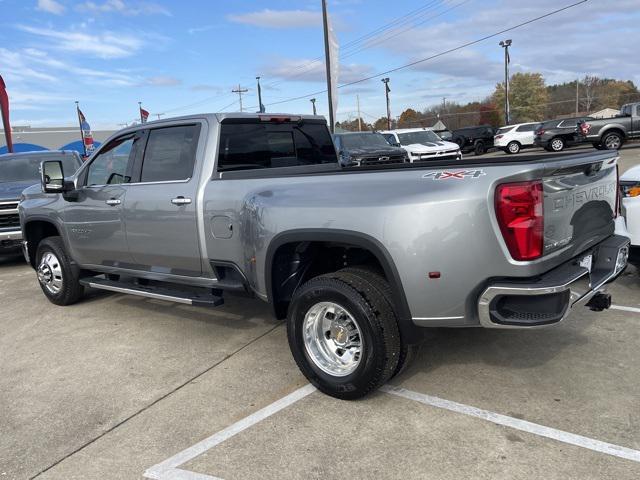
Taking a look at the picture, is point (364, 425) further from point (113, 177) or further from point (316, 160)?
point (113, 177)

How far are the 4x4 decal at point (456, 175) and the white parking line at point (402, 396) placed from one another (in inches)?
57.1

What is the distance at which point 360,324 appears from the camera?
129 inches

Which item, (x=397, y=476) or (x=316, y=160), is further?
(x=316, y=160)

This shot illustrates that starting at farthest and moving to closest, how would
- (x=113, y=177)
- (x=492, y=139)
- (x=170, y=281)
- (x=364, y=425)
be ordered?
(x=492, y=139)
(x=113, y=177)
(x=170, y=281)
(x=364, y=425)

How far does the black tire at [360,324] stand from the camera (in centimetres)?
322

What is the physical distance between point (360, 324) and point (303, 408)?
27.7 inches

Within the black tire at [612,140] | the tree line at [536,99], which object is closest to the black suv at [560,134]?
the black tire at [612,140]

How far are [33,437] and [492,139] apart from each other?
31693mm

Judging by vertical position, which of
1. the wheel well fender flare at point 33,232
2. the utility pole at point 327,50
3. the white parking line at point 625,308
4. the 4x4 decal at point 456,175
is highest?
the utility pole at point 327,50

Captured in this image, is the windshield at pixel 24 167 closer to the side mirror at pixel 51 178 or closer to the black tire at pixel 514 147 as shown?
the side mirror at pixel 51 178

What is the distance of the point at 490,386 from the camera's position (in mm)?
3604

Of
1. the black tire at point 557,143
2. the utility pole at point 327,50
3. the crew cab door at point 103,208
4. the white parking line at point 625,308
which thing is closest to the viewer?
the white parking line at point 625,308

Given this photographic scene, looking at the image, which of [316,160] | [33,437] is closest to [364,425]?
[33,437]

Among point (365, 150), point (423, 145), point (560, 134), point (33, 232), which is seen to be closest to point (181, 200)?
point (33, 232)
